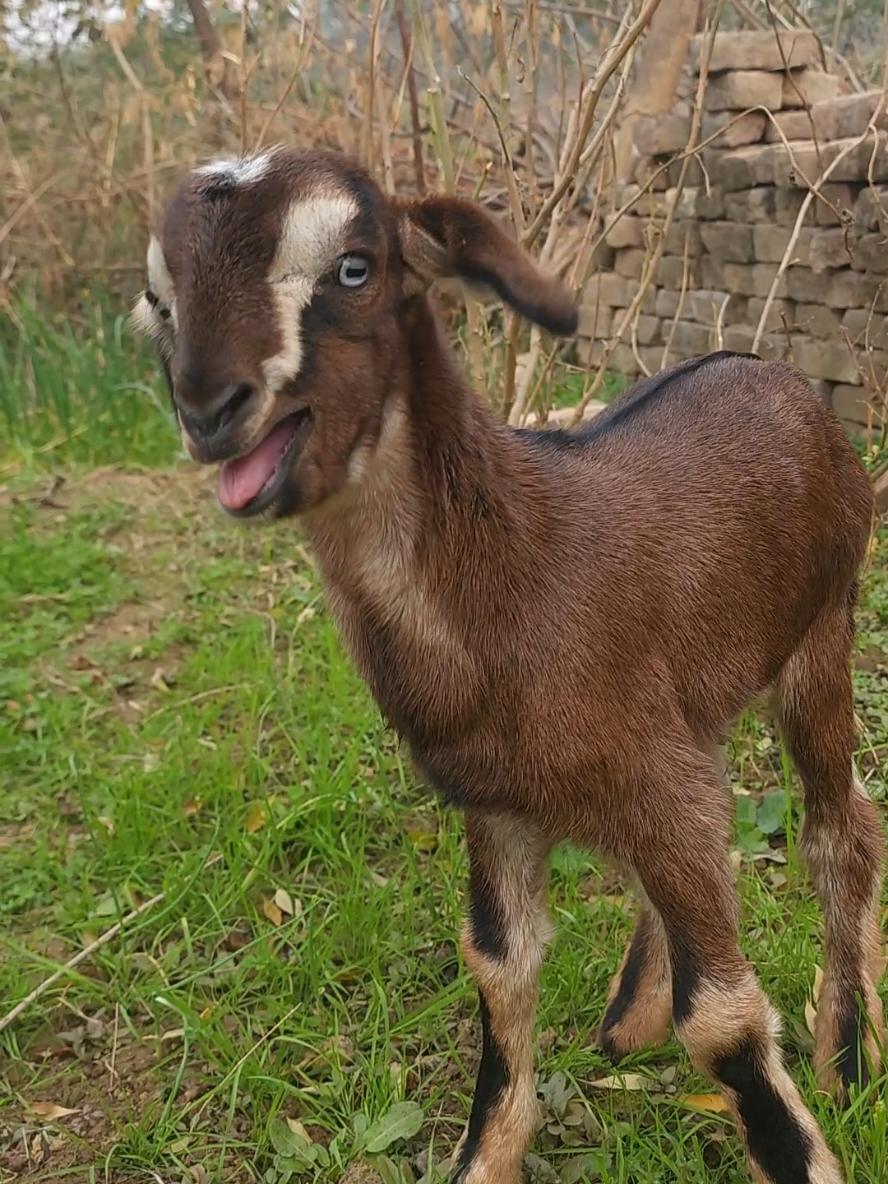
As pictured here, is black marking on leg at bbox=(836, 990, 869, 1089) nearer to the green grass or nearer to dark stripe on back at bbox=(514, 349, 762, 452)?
dark stripe on back at bbox=(514, 349, 762, 452)

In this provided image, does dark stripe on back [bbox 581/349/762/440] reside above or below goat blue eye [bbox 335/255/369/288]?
below

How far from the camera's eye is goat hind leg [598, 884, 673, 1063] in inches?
92.4

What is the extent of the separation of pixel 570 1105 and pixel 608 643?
1.11m

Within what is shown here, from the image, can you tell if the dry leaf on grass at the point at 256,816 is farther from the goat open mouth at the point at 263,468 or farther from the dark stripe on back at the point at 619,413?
the goat open mouth at the point at 263,468

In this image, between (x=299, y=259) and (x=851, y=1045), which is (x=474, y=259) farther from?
(x=851, y=1045)

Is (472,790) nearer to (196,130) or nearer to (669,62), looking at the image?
(669,62)

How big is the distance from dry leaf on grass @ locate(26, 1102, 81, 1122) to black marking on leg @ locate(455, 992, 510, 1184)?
0.92m

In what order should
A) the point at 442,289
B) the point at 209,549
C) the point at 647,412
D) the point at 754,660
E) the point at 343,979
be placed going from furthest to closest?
1. the point at 209,549
2. the point at 343,979
3. the point at 647,412
4. the point at 754,660
5. the point at 442,289

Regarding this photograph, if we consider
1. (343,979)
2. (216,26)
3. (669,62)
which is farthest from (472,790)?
(216,26)

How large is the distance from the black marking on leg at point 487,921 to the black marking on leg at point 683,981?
38cm

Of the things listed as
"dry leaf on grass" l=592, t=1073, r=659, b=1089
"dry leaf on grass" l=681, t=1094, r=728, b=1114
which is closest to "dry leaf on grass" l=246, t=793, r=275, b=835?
"dry leaf on grass" l=592, t=1073, r=659, b=1089

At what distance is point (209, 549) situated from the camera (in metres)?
5.09

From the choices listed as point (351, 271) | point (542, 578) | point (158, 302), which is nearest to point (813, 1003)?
point (542, 578)

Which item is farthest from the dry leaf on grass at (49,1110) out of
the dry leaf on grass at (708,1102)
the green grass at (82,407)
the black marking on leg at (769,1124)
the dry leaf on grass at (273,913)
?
the green grass at (82,407)
